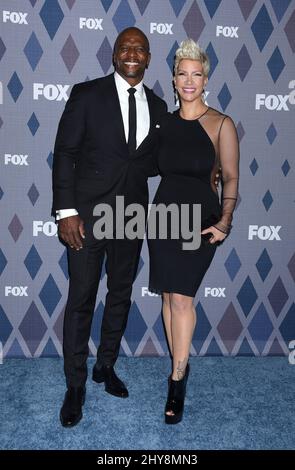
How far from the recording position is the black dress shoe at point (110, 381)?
253 centimetres

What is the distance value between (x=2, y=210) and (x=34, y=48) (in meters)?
0.94

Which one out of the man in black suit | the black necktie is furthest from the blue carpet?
the black necktie

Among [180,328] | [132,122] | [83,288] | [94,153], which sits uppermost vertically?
[132,122]

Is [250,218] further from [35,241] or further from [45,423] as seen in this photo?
[45,423]

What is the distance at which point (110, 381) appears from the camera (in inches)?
101

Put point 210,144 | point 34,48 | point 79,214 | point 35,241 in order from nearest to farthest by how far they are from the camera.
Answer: point 210,144
point 79,214
point 34,48
point 35,241

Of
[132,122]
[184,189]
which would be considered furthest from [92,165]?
[184,189]

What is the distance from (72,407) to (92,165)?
1.17 m

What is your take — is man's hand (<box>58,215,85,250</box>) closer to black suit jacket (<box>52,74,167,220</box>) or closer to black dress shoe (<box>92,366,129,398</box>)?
black suit jacket (<box>52,74,167,220</box>)

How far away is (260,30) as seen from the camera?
277 cm

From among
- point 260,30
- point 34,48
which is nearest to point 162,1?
point 260,30

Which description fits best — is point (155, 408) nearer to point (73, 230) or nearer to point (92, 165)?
point (73, 230)
